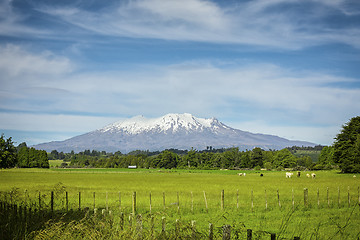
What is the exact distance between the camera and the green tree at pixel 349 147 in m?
77.2

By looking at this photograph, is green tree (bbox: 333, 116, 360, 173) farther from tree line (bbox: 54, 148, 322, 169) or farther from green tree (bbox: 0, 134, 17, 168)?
green tree (bbox: 0, 134, 17, 168)

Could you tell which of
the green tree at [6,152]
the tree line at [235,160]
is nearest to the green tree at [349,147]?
the tree line at [235,160]

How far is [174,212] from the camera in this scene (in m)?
26.9

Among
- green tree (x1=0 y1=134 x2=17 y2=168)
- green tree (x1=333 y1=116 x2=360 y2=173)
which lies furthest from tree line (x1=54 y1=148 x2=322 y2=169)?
green tree (x1=0 y1=134 x2=17 y2=168)

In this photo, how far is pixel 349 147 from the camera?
78.2 meters

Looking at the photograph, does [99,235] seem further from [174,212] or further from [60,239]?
[174,212]

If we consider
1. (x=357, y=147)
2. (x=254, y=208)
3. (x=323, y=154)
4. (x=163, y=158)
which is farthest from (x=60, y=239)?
(x=163, y=158)

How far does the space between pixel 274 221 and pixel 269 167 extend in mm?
127800

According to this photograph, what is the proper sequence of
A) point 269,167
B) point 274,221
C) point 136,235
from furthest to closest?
point 269,167 → point 274,221 → point 136,235

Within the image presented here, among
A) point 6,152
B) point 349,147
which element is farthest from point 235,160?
point 6,152

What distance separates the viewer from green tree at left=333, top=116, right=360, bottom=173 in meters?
77.2

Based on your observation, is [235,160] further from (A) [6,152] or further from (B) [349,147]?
(A) [6,152]

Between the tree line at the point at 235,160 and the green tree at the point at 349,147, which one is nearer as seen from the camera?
the green tree at the point at 349,147

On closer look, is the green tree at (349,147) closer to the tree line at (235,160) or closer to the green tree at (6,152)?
the tree line at (235,160)
